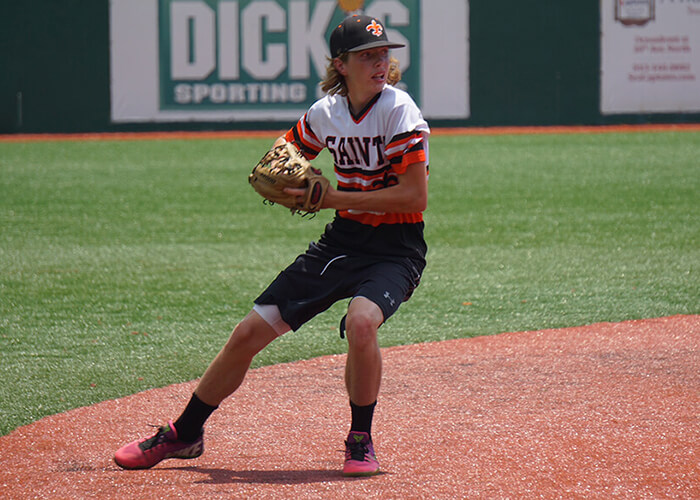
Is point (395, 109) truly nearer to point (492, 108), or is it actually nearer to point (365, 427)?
point (365, 427)

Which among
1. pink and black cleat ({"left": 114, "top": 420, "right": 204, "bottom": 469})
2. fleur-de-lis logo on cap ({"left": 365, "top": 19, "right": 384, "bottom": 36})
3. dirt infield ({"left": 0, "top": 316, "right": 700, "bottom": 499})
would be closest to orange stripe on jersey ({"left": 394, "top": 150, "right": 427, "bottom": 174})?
fleur-de-lis logo on cap ({"left": 365, "top": 19, "right": 384, "bottom": 36})

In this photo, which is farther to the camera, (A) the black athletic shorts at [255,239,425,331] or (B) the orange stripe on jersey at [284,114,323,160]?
(B) the orange stripe on jersey at [284,114,323,160]

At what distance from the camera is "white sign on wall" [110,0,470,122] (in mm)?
19969

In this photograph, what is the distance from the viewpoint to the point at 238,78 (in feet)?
65.9

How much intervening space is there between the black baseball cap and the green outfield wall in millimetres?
17069

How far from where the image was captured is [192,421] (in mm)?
3365

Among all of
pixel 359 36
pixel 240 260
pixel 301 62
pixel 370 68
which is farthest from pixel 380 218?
pixel 301 62

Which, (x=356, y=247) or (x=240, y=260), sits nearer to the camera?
(x=356, y=247)

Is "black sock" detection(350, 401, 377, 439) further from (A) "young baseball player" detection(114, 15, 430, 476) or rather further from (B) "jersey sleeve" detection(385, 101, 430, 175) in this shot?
(B) "jersey sleeve" detection(385, 101, 430, 175)

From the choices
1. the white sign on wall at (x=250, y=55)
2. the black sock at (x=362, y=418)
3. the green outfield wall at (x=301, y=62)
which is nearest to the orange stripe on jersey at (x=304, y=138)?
the black sock at (x=362, y=418)

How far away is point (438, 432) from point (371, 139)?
1184mm

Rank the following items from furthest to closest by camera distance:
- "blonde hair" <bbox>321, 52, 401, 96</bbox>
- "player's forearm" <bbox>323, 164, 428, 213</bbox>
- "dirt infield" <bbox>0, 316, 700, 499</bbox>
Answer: "blonde hair" <bbox>321, 52, 401, 96</bbox>, "player's forearm" <bbox>323, 164, 428, 213</bbox>, "dirt infield" <bbox>0, 316, 700, 499</bbox>

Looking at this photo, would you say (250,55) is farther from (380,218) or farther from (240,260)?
(380,218)

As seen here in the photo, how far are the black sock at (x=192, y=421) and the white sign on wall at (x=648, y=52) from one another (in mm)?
18364
